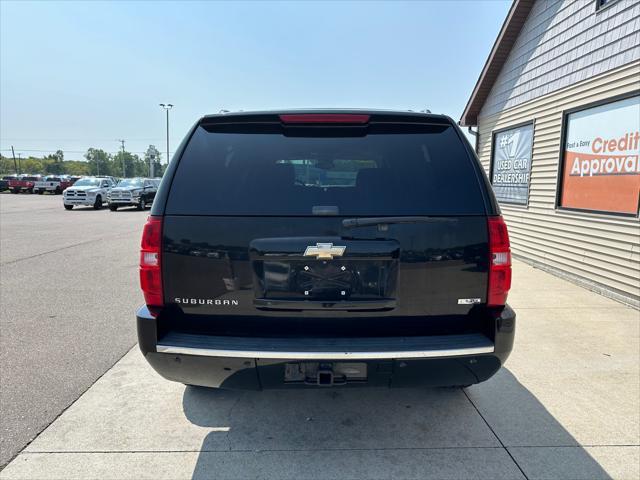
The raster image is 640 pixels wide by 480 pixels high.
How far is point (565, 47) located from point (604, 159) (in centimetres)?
235

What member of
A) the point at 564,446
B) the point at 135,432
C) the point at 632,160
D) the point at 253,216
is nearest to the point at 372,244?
the point at 253,216

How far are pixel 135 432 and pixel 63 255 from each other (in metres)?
7.55

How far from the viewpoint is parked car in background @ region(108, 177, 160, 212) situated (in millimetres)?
22344

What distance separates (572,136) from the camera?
716 centimetres

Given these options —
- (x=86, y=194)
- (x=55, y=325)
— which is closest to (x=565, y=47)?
(x=55, y=325)

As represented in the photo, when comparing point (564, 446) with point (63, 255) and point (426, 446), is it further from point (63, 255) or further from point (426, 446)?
point (63, 255)

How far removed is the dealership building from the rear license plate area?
5192 mm

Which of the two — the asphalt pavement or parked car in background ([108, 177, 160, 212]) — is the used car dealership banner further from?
parked car in background ([108, 177, 160, 212])

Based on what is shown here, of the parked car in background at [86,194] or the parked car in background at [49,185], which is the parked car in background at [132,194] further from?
the parked car in background at [49,185]

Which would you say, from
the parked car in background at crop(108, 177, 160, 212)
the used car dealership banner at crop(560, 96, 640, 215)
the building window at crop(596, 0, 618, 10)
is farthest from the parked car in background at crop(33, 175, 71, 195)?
the building window at crop(596, 0, 618, 10)

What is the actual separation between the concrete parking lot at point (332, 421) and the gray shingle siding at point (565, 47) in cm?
431

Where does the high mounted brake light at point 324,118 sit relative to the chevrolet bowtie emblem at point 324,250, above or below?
above

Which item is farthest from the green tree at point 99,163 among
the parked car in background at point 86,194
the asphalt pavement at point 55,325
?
the asphalt pavement at point 55,325

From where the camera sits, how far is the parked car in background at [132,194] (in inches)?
880
